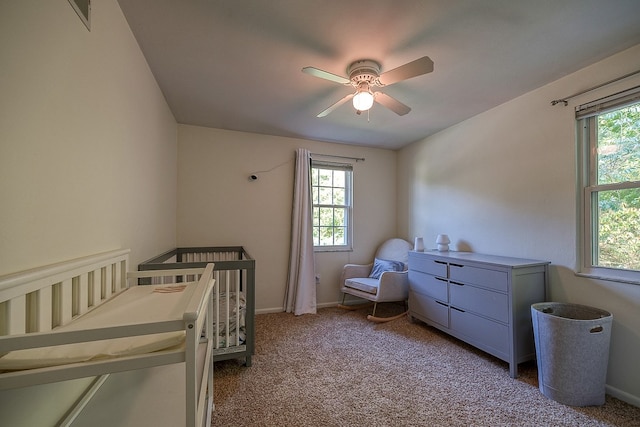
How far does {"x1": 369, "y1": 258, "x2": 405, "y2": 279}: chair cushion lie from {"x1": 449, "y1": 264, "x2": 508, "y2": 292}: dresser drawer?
35.9 inches

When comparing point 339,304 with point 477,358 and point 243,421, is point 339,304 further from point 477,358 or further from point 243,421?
point 243,421

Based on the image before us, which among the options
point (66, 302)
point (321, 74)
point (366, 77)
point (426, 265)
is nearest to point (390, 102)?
point (366, 77)

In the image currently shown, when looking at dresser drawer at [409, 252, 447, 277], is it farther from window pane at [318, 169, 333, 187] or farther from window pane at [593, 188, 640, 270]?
window pane at [318, 169, 333, 187]

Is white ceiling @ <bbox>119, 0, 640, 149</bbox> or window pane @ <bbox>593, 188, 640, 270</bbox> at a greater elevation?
white ceiling @ <bbox>119, 0, 640, 149</bbox>

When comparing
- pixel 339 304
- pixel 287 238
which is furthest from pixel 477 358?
pixel 287 238

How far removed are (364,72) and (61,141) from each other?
179 centimetres

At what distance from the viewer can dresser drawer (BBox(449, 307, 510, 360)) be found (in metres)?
2.11

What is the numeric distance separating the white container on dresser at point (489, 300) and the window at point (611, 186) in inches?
15.1

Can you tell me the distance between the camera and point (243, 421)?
156cm

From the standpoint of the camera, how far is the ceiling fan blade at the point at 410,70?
156cm

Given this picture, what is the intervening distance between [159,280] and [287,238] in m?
1.70

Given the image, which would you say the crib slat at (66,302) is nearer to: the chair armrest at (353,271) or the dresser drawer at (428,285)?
the dresser drawer at (428,285)

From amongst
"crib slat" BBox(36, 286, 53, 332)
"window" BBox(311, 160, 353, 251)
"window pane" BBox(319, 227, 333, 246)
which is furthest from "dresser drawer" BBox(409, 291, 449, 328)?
"crib slat" BBox(36, 286, 53, 332)

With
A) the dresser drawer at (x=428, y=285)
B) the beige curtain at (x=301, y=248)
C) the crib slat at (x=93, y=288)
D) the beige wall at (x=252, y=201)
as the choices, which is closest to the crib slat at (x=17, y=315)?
the crib slat at (x=93, y=288)
